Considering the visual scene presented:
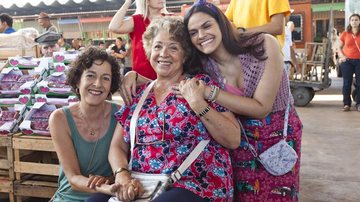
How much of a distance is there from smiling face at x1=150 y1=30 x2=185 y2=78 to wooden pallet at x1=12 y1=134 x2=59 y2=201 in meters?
1.33

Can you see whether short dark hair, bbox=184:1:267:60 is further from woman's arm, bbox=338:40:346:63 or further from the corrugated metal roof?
the corrugated metal roof

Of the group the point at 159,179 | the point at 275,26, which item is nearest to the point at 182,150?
the point at 159,179

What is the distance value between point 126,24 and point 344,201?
2.23 meters

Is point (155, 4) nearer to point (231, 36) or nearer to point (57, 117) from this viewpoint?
point (231, 36)

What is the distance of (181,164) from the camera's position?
180 cm

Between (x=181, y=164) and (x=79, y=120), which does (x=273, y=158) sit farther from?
(x=79, y=120)

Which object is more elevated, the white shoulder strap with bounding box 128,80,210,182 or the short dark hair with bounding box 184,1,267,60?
the short dark hair with bounding box 184,1,267,60

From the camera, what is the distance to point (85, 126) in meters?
2.17

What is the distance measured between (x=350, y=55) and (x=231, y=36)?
6.02m

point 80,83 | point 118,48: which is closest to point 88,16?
point 118,48

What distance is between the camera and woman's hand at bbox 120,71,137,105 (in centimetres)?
205

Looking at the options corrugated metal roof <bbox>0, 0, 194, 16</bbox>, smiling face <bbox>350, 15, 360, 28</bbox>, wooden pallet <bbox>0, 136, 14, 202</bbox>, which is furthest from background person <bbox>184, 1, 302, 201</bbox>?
corrugated metal roof <bbox>0, 0, 194, 16</bbox>

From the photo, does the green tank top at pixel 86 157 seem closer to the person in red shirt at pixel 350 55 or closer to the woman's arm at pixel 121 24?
the woman's arm at pixel 121 24

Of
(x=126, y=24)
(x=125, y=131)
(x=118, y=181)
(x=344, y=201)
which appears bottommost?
(x=344, y=201)
